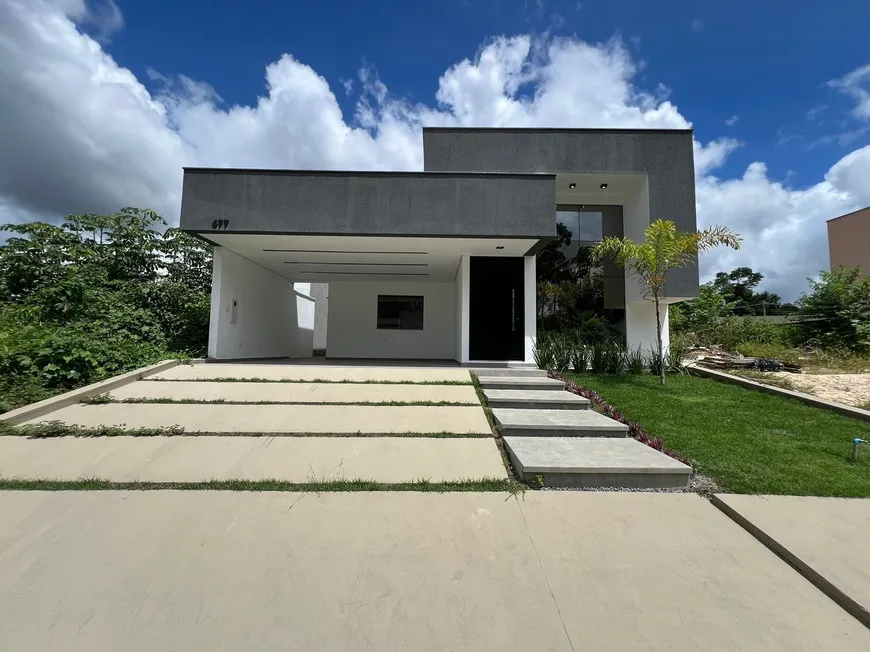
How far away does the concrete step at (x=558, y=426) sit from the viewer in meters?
4.48

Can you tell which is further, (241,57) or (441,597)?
(241,57)

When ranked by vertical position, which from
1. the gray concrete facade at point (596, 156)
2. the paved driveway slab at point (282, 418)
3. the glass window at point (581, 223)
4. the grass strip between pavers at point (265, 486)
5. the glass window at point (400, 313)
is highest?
the gray concrete facade at point (596, 156)

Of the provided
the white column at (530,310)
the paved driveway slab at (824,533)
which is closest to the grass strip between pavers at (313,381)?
the white column at (530,310)

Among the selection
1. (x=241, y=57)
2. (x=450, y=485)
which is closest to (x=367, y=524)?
(x=450, y=485)

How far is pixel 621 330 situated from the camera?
1099 cm

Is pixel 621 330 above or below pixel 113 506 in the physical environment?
above

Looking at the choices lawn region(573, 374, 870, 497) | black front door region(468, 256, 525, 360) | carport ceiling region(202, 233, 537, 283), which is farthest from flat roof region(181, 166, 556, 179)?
lawn region(573, 374, 870, 497)

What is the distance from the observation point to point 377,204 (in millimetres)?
8070

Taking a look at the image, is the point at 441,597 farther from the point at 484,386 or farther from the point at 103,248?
the point at 103,248

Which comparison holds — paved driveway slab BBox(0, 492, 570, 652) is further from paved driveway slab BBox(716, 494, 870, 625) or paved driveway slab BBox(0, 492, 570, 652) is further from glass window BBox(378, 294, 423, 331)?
glass window BBox(378, 294, 423, 331)

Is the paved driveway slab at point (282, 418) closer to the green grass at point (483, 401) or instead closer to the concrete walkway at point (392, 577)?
the green grass at point (483, 401)

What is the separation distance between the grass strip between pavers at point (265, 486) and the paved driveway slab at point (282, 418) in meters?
1.24

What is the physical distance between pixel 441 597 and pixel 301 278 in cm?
1275

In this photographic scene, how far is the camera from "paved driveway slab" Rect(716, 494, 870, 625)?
215cm
